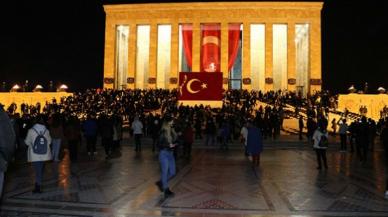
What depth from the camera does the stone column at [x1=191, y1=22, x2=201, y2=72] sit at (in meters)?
48.1

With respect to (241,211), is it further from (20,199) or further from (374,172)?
(374,172)

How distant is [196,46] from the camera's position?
159 ft

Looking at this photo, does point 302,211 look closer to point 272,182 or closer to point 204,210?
point 204,210

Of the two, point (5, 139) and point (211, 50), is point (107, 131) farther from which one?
point (211, 50)

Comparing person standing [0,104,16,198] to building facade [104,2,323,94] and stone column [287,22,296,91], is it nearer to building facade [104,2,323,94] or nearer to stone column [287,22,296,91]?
building facade [104,2,323,94]

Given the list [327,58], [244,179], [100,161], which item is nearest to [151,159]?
[100,161]

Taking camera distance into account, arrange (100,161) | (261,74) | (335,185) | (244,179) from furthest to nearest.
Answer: (261,74) → (100,161) → (244,179) → (335,185)

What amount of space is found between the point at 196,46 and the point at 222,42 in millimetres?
2973

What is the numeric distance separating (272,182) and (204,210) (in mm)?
3558

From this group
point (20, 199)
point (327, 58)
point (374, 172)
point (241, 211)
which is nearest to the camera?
point (241, 211)

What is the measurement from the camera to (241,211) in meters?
7.59

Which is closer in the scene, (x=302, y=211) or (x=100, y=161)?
(x=302, y=211)

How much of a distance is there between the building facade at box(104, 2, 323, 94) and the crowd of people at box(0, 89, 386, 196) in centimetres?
1191

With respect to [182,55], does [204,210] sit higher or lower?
lower
